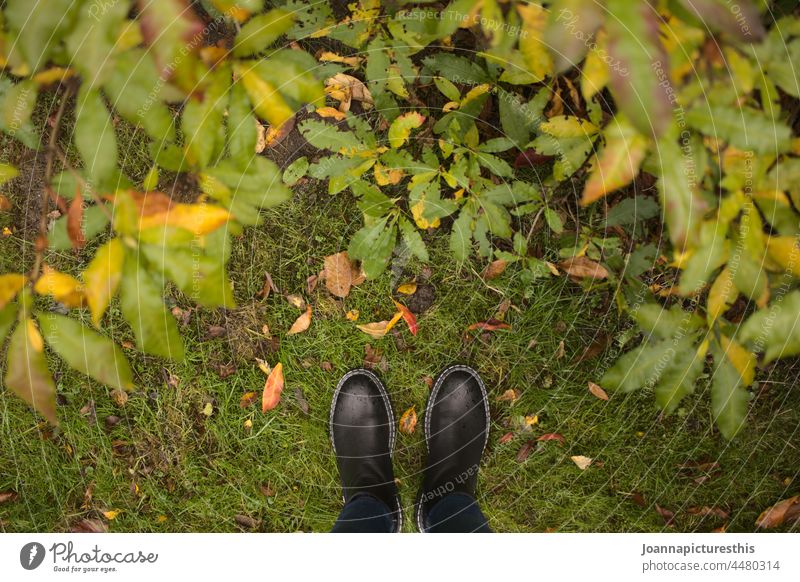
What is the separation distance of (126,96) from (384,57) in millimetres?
667

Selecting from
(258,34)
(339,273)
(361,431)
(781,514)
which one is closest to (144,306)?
(258,34)

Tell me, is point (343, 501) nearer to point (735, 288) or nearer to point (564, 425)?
point (564, 425)

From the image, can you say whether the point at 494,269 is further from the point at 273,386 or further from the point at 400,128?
the point at 273,386

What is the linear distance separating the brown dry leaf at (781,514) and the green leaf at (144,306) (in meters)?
1.96

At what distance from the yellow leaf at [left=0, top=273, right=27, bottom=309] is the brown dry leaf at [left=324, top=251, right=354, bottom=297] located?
0.94 meters

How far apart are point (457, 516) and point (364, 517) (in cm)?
32

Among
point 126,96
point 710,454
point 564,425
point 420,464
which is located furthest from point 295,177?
point 710,454

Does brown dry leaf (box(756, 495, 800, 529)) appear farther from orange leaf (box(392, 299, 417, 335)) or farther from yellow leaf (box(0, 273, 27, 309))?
yellow leaf (box(0, 273, 27, 309))

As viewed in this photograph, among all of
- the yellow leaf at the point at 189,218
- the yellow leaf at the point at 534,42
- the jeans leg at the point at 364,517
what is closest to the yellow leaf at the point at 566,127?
the yellow leaf at the point at 534,42

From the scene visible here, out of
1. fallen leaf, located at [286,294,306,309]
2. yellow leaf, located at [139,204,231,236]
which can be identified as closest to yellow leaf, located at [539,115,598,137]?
yellow leaf, located at [139,204,231,236]

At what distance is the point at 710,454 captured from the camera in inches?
69.2
